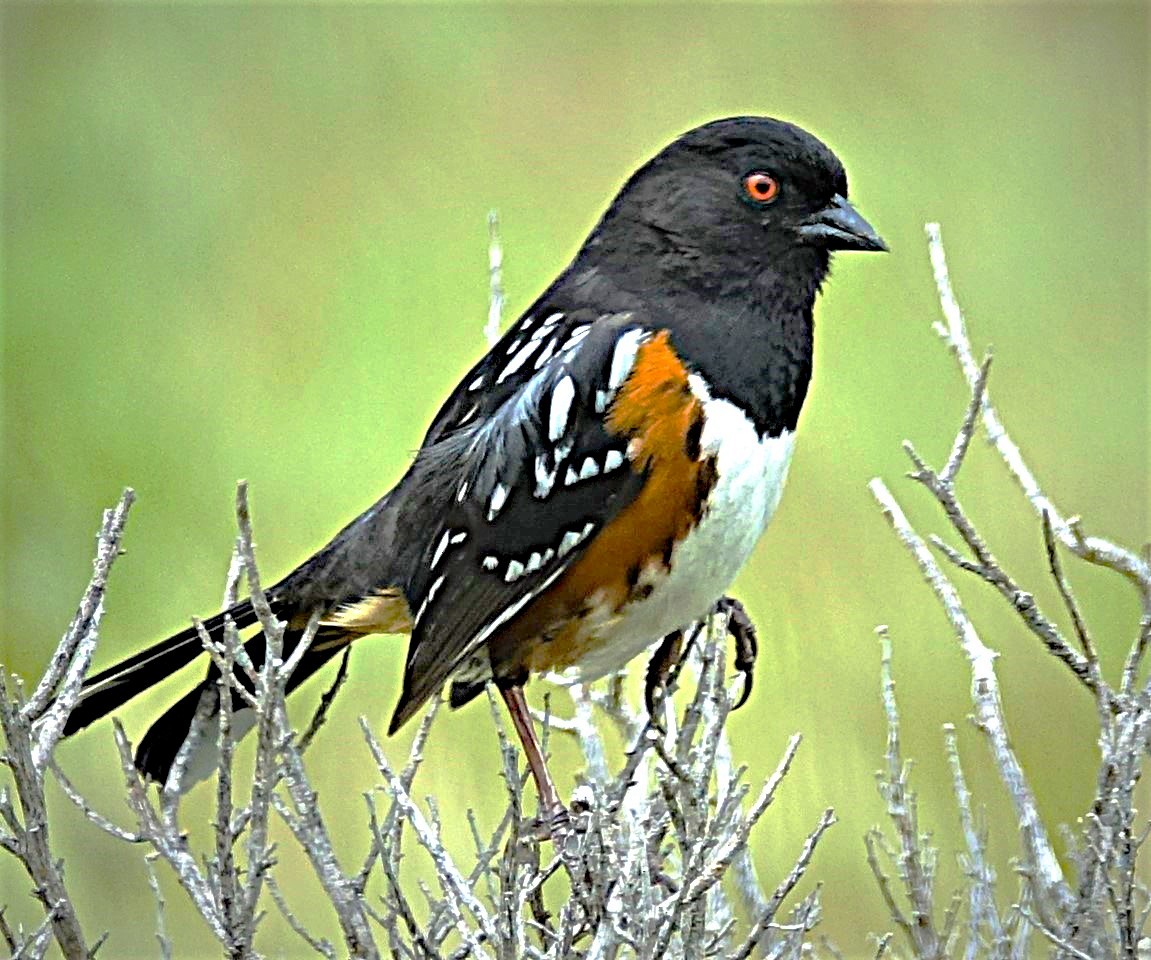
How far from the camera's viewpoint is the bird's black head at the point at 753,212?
83.3 inches

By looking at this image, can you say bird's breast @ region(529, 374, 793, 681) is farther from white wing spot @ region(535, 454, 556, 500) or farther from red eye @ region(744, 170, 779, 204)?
red eye @ region(744, 170, 779, 204)

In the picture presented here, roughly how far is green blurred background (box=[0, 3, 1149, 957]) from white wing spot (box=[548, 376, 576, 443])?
5.26ft

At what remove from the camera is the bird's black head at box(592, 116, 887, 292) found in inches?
83.3

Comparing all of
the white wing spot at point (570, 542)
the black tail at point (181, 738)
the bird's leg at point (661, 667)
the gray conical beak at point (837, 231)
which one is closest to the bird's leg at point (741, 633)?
the bird's leg at point (661, 667)

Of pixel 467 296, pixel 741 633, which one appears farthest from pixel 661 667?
pixel 467 296

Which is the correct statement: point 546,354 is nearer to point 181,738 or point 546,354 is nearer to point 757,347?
point 757,347

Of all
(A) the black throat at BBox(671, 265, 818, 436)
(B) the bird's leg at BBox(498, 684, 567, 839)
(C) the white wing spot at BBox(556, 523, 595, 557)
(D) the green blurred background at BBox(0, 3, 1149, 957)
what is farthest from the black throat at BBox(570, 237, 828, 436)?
(D) the green blurred background at BBox(0, 3, 1149, 957)

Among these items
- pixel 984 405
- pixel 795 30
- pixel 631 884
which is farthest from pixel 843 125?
pixel 631 884

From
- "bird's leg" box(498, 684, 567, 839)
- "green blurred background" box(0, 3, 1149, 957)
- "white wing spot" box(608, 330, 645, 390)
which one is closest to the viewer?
"bird's leg" box(498, 684, 567, 839)

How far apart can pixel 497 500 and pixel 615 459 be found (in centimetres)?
17

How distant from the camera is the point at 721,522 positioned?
200 centimetres

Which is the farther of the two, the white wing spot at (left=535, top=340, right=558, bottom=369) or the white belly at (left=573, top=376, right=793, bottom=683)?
the white wing spot at (left=535, top=340, right=558, bottom=369)

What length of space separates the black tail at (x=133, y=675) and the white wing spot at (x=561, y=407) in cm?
44

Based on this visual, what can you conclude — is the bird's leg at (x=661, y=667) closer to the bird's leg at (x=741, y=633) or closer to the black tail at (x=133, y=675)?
the bird's leg at (x=741, y=633)
